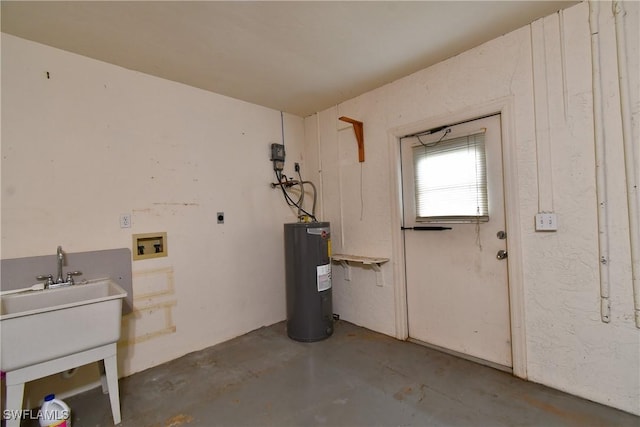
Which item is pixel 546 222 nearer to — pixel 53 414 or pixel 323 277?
pixel 323 277

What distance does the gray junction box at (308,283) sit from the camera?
111 inches

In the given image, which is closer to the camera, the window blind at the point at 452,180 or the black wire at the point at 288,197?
the window blind at the point at 452,180

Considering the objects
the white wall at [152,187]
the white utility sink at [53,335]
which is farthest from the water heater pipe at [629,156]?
the white utility sink at [53,335]

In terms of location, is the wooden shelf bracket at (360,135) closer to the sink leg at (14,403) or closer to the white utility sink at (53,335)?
the white utility sink at (53,335)

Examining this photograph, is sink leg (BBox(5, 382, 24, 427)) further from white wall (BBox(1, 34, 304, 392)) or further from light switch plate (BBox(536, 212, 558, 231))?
light switch plate (BBox(536, 212, 558, 231))

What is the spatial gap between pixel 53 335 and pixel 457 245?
2633 millimetres

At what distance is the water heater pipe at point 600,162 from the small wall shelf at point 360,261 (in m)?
1.48

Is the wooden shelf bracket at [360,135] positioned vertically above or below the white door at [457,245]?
above

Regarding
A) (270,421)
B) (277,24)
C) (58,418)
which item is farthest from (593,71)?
(58,418)

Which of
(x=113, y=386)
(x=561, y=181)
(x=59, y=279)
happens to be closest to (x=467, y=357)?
(x=561, y=181)

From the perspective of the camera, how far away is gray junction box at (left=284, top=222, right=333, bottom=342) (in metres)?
2.81

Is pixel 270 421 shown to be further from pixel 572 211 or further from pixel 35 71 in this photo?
pixel 35 71

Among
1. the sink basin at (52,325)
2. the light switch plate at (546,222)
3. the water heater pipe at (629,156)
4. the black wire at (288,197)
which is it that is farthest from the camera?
the black wire at (288,197)

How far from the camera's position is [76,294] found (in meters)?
1.93
